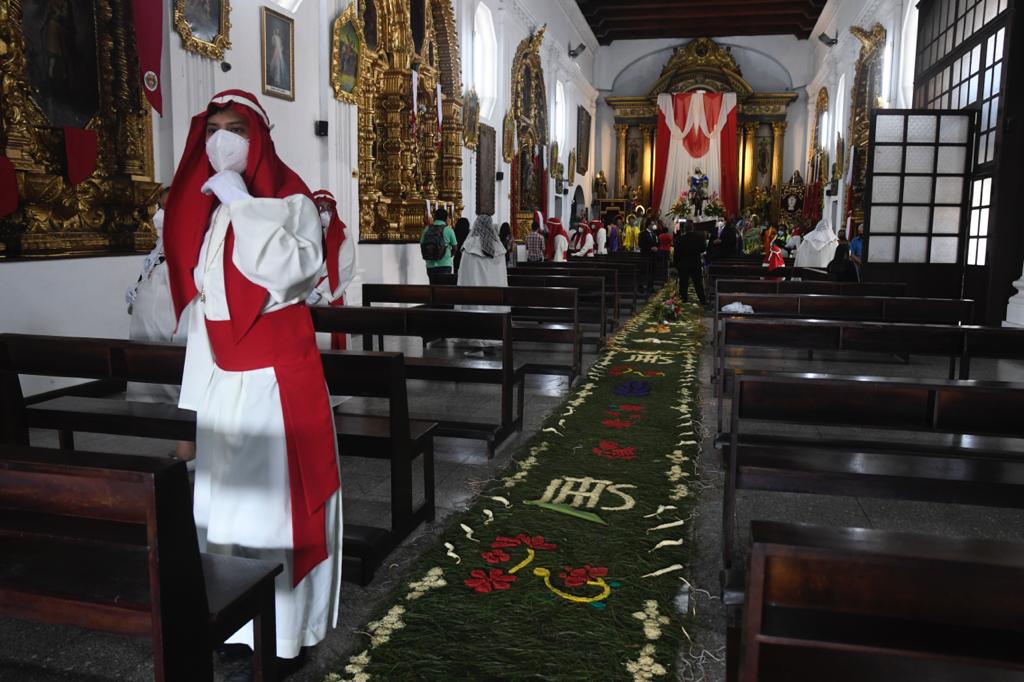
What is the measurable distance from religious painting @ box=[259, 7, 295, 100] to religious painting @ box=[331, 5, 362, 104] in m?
0.83

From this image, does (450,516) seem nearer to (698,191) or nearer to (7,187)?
(7,187)

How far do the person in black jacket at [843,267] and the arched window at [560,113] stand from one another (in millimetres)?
13351

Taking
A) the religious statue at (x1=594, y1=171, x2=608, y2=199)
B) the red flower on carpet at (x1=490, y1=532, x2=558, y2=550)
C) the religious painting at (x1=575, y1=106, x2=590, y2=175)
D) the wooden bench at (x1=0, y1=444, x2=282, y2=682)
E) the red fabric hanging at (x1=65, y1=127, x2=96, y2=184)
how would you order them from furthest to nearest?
the religious statue at (x1=594, y1=171, x2=608, y2=199), the religious painting at (x1=575, y1=106, x2=590, y2=175), the red fabric hanging at (x1=65, y1=127, x2=96, y2=184), the red flower on carpet at (x1=490, y1=532, x2=558, y2=550), the wooden bench at (x1=0, y1=444, x2=282, y2=682)

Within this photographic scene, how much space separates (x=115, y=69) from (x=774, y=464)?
571 centimetres

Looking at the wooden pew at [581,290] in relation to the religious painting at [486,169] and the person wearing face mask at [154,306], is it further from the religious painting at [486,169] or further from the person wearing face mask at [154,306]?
the religious painting at [486,169]

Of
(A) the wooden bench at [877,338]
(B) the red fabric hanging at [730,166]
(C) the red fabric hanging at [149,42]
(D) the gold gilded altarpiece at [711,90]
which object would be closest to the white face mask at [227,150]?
(A) the wooden bench at [877,338]

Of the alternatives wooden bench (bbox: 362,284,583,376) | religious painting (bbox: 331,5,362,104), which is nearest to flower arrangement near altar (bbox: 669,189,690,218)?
religious painting (bbox: 331,5,362,104)

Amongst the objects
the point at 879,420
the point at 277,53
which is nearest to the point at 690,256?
the point at 277,53

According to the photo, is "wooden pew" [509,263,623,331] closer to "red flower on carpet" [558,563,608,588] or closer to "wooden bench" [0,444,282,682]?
"red flower on carpet" [558,563,608,588]

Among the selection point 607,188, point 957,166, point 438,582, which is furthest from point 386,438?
point 607,188

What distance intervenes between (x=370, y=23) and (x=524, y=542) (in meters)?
8.71

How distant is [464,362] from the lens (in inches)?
200

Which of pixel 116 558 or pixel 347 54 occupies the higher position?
pixel 347 54

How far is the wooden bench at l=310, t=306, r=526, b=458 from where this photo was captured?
179 inches
